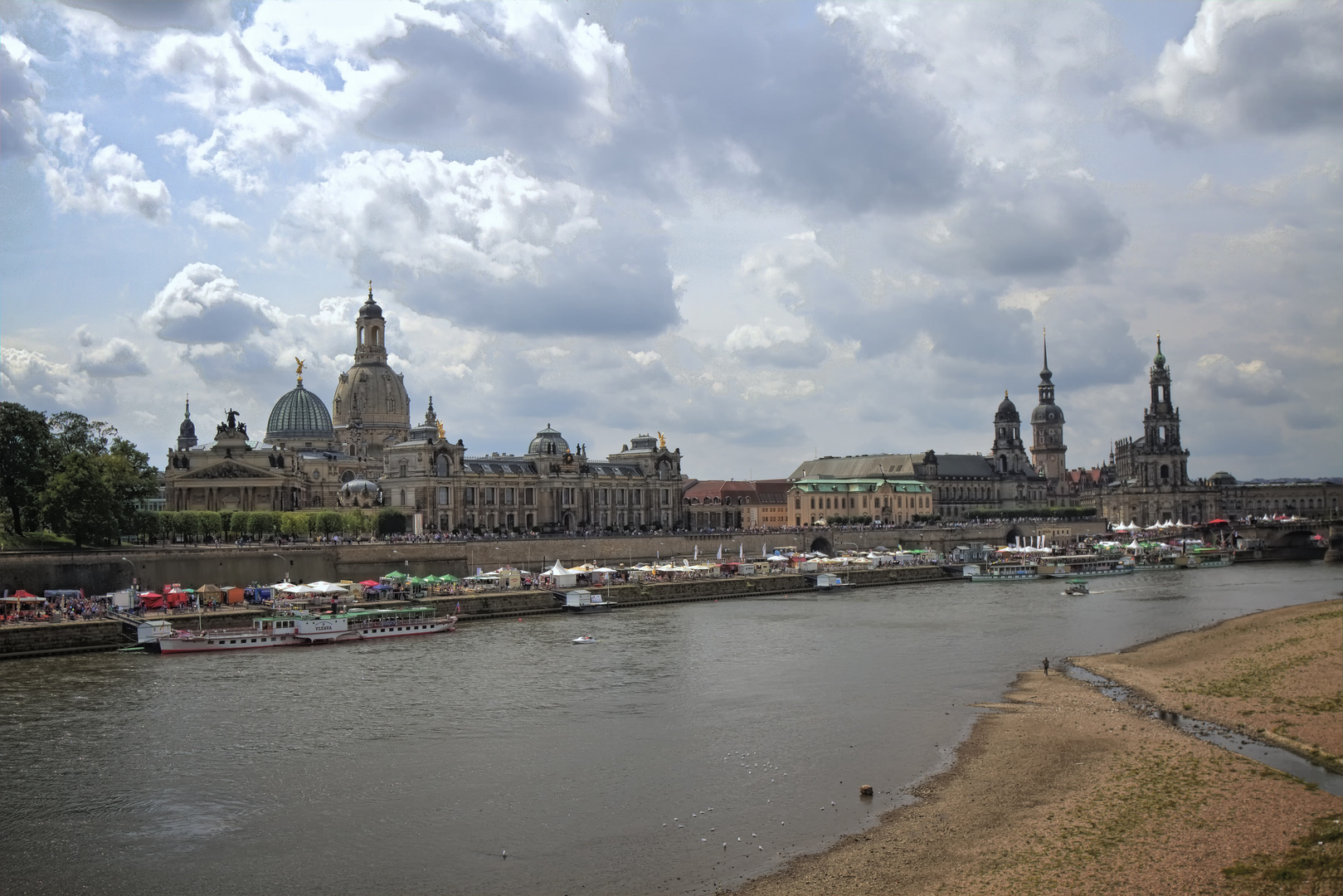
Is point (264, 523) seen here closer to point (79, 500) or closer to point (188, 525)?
point (188, 525)

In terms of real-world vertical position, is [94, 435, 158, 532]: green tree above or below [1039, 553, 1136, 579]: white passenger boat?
above

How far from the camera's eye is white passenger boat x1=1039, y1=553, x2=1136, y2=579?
407ft

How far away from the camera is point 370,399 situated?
626 feet

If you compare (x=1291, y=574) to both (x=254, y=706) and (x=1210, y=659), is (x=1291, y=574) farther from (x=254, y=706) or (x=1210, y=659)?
(x=254, y=706)

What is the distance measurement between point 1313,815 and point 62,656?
56346 mm

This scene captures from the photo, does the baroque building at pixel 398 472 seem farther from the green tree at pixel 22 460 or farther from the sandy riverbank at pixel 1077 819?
the sandy riverbank at pixel 1077 819

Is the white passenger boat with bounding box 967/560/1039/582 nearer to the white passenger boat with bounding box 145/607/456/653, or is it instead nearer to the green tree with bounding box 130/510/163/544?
the white passenger boat with bounding box 145/607/456/653

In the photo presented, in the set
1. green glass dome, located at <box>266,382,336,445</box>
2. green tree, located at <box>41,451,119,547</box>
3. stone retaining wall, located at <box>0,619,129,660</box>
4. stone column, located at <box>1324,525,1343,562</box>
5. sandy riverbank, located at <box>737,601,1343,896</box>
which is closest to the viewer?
sandy riverbank, located at <box>737,601,1343,896</box>

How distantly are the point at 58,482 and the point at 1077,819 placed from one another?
82.5m

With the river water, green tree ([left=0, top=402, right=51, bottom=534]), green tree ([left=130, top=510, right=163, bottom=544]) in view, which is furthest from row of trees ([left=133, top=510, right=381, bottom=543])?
the river water

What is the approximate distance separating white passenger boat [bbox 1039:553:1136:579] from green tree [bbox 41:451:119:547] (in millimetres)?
86416

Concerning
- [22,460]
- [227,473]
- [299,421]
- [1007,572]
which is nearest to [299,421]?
[299,421]

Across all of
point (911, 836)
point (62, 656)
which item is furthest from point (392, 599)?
point (911, 836)

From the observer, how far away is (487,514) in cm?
15262
